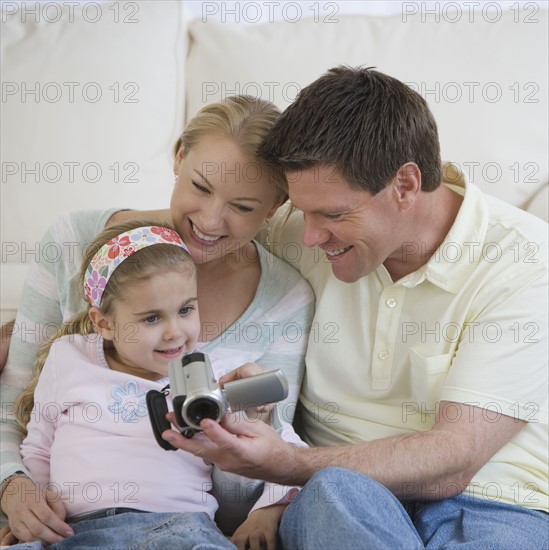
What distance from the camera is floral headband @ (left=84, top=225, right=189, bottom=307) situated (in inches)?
55.2

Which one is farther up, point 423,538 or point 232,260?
point 232,260

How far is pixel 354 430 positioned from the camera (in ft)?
5.03

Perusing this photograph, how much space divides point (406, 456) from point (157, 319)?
449 millimetres

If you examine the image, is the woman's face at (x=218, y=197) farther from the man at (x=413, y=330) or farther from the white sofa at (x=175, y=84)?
the white sofa at (x=175, y=84)

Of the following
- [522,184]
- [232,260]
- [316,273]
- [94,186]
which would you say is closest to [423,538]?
[316,273]

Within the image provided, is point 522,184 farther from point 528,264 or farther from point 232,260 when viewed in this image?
point 232,260

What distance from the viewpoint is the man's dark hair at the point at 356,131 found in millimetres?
1383

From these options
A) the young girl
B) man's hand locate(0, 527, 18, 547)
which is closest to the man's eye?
the young girl

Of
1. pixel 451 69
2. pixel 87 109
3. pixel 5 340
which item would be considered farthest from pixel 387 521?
pixel 87 109

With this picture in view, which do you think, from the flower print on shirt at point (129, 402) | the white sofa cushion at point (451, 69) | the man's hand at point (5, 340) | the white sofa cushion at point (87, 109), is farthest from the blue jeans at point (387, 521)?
the white sofa cushion at point (87, 109)

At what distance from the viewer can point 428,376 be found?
1444mm

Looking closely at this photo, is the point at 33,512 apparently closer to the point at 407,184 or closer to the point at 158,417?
the point at 158,417

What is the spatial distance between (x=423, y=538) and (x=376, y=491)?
0.68ft

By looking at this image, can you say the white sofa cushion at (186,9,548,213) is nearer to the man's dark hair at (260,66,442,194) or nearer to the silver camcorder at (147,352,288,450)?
the man's dark hair at (260,66,442,194)
